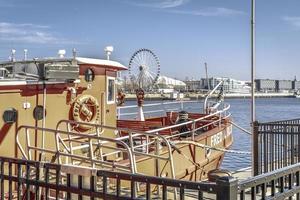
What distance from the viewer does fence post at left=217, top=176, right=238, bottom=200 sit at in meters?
3.98

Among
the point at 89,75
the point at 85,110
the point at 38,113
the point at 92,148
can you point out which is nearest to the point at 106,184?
the point at 92,148

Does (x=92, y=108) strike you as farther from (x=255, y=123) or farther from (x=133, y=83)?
(x=133, y=83)

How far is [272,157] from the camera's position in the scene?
10.1m

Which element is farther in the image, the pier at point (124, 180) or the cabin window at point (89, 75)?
the cabin window at point (89, 75)

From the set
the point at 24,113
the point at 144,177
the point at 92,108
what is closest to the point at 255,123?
the point at 92,108

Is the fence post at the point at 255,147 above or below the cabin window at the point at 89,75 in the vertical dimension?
below

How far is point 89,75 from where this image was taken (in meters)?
11.7

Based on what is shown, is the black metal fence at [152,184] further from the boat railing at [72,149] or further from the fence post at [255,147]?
the fence post at [255,147]

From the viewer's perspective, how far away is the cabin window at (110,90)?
12.4m

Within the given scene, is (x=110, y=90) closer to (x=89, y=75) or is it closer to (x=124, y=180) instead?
(x=89, y=75)

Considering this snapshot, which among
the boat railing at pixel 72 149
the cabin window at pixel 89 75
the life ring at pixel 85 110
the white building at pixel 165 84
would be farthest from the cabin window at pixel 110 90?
the white building at pixel 165 84

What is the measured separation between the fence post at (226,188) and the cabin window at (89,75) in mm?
8008

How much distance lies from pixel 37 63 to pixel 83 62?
1226 mm

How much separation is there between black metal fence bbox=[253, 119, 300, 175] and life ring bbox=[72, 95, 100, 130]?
407cm
